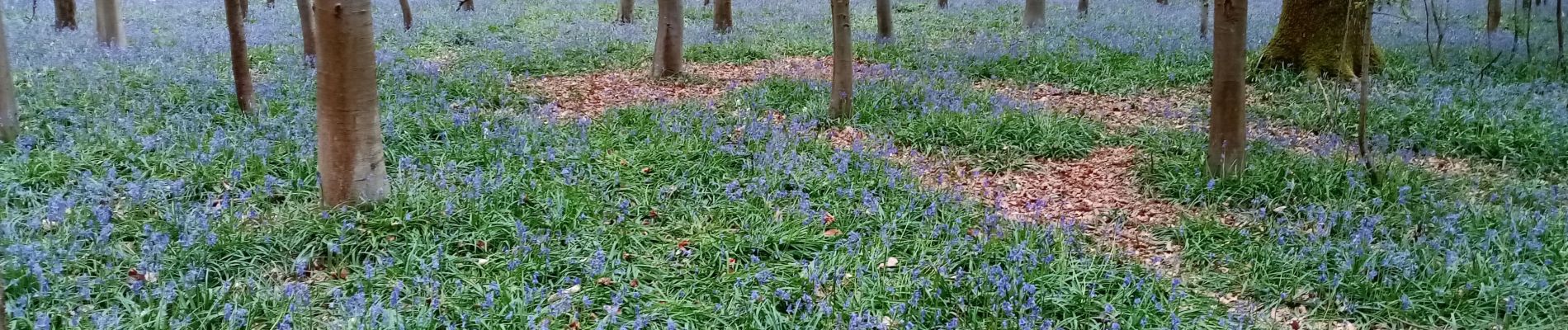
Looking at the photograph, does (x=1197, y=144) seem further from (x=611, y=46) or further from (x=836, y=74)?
(x=611, y=46)

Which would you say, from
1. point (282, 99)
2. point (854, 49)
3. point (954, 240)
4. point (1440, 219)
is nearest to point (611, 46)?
point (854, 49)

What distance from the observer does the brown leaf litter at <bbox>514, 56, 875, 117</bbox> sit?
9734 mm

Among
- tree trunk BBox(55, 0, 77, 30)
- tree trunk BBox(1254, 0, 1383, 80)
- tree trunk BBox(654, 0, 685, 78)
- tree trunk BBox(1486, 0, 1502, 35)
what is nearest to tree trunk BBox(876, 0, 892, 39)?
tree trunk BBox(654, 0, 685, 78)

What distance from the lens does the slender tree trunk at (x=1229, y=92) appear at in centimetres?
598

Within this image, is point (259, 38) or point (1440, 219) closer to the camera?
point (1440, 219)

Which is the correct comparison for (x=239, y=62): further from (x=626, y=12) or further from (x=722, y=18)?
(x=626, y=12)

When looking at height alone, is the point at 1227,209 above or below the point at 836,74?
below

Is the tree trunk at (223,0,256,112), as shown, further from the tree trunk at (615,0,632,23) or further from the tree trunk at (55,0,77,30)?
the tree trunk at (615,0,632,23)

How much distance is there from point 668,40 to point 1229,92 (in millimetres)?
6871

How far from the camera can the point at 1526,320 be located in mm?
4332

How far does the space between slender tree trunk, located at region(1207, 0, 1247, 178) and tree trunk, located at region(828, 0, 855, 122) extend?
3391 mm

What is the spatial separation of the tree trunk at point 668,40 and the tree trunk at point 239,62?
4.69 metres

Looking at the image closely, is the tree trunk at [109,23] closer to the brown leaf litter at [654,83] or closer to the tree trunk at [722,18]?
the brown leaf litter at [654,83]

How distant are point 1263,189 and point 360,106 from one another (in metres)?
6.16
